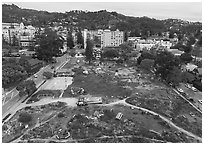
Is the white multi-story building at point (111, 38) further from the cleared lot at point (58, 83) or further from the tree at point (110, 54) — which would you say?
the cleared lot at point (58, 83)

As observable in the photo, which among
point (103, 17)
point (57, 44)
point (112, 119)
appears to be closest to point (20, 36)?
point (57, 44)

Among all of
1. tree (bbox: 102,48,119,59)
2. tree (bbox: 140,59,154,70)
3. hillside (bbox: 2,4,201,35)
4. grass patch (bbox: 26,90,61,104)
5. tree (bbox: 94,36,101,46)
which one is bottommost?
grass patch (bbox: 26,90,61,104)

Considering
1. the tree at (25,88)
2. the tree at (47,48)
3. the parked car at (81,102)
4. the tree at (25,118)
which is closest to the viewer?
the tree at (25,118)

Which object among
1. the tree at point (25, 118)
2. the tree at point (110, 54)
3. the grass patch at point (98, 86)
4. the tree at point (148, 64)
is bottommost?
the tree at point (25, 118)

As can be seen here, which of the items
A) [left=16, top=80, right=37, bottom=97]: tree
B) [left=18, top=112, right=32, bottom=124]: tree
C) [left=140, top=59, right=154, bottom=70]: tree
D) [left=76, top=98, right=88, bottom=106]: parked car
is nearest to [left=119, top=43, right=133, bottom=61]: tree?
[left=140, top=59, right=154, bottom=70]: tree

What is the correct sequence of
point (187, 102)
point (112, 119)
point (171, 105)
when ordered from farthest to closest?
point (187, 102) → point (171, 105) → point (112, 119)

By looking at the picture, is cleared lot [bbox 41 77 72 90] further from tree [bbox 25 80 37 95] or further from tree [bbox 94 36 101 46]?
tree [bbox 94 36 101 46]

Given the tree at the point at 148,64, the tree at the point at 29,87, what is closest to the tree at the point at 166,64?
the tree at the point at 148,64

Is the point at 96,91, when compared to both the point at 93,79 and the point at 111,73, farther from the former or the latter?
the point at 111,73
